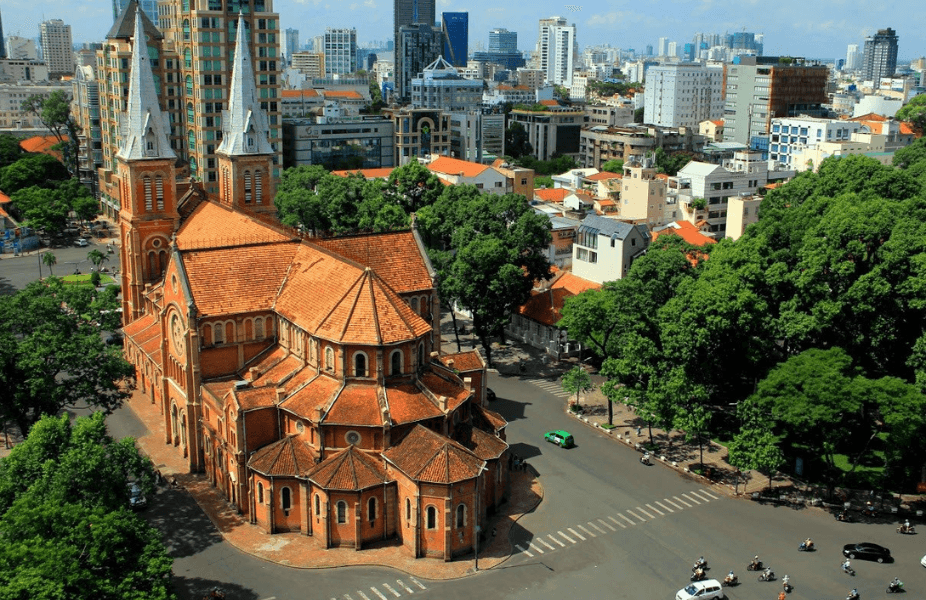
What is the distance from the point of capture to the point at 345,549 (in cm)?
6041

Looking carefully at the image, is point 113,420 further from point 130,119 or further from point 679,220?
point 679,220

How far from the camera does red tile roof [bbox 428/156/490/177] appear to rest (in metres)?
148

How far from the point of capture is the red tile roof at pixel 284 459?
61.5 meters

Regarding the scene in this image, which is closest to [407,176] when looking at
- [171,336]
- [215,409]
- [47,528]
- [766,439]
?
[171,336]

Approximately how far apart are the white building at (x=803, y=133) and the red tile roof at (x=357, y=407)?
139364 millimetres

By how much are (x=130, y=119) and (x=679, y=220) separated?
7855cm

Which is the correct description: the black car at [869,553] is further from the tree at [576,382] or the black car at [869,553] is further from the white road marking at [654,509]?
the tree at [576,382]

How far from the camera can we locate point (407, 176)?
11750cm

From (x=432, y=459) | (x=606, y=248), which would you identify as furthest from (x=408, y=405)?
(x=606, y=248)

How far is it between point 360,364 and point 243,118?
39787 millimetres

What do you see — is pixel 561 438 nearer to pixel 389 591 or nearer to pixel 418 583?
pixel 418 583

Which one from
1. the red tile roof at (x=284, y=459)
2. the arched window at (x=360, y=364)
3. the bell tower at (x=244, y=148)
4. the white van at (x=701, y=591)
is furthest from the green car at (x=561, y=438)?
the bell tower at (x=244, y=148)

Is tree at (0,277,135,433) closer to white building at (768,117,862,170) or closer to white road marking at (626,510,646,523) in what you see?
white road marking at (626,510,646,523)

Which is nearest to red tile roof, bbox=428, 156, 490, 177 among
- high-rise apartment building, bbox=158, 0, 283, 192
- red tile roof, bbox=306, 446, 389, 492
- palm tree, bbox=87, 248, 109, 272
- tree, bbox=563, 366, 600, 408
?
high-rise apartment building, bbox=158, 0, 283, 192
